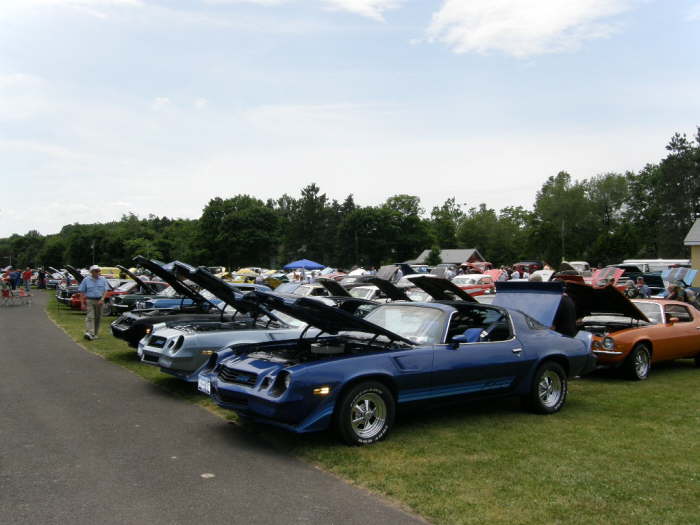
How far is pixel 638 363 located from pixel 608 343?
69cm

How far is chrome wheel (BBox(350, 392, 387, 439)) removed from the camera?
598 cm

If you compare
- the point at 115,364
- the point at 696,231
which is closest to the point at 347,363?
the point at 115,364

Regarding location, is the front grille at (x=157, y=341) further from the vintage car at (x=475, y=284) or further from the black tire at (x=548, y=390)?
the vintage car at (x=475, y=284)

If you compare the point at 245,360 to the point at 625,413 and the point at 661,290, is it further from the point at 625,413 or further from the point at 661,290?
the point at 661,290

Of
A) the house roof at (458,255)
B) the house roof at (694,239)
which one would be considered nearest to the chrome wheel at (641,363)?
the house roof at (694,239)

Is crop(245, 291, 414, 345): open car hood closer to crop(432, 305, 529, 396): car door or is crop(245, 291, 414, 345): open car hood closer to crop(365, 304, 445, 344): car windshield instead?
crop(365, 304, 445, 344): car windshield

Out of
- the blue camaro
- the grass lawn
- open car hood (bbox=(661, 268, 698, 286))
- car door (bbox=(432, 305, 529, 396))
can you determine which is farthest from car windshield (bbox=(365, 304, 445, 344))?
open car hood (bbox=(661, 268, 698, 286))

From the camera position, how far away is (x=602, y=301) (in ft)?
32.9

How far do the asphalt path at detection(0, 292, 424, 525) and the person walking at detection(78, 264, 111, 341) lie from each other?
5306mm

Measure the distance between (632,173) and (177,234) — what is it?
7876 cm

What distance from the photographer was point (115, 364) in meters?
11.3

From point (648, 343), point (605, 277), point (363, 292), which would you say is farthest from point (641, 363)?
point (363, 292)

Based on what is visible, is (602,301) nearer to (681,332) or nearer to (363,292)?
(681,332)

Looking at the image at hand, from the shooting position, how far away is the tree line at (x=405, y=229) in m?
74.0
